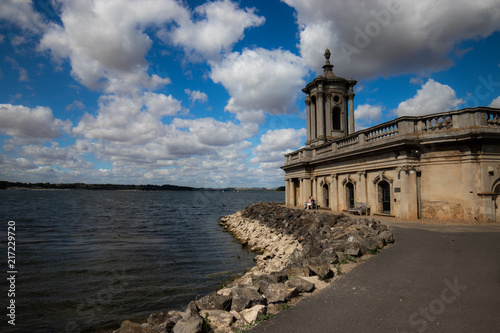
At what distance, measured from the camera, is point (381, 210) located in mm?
17922

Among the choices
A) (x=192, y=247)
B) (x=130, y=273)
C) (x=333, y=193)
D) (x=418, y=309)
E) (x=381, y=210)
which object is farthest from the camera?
(x=333, y=193)

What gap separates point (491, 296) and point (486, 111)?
1259 cm

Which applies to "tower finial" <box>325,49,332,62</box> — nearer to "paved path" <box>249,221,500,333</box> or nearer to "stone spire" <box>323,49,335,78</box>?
"stone spire" <box>323,49,335,78</box>

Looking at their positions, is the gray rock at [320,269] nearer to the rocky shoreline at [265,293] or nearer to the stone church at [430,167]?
the rocky shoreline at [265,293]

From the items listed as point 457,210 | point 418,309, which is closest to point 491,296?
point 418,309

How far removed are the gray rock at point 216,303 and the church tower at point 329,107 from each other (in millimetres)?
23332

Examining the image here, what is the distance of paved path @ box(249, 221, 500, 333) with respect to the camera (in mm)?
4875

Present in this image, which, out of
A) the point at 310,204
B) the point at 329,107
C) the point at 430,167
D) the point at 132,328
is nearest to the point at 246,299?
the point at 132,328

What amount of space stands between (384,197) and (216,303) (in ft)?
49.5

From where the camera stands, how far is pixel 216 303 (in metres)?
6.37

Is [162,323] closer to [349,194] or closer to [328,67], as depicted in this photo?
[349,194]

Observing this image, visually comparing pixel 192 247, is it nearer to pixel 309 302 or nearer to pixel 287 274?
pixel 287 274

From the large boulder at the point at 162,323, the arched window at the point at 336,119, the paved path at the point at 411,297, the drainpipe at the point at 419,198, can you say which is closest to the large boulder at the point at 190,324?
the large boulder at the point at 162,323

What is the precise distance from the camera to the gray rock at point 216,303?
6.29 metres
